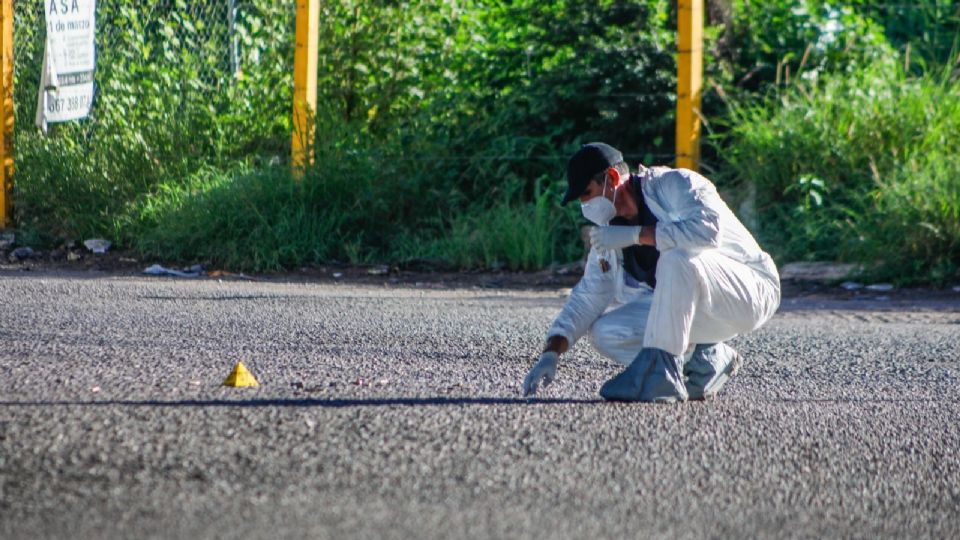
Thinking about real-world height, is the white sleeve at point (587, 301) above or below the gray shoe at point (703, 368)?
above

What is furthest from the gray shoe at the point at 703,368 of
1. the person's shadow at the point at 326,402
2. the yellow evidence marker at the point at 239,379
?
the yellow evidence marker at the point at 239,379

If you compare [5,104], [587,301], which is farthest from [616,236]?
[5,104]

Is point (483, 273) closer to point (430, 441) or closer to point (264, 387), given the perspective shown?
point (264, 387)

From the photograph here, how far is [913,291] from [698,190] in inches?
199

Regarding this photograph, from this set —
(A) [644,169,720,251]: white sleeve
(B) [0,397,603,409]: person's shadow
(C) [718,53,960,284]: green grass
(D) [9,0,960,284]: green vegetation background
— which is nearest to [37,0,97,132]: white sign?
(D) [9,0,960,284]: green vegetation background

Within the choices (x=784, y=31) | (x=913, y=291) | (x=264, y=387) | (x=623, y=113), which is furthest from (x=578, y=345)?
(x=784, y=31)

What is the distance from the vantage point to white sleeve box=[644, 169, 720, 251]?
15.5 feet

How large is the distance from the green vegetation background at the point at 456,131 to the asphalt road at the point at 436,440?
3297mm

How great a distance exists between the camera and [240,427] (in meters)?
4.35

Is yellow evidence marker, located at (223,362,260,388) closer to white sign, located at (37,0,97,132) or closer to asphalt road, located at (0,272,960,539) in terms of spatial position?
asphalt road, located at (0,272,960,539)

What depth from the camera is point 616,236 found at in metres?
4.74

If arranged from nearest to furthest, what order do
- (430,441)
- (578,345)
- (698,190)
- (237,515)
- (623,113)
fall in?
(237,515)
(430,441)
(698,190)
(578,345)
(623,113)

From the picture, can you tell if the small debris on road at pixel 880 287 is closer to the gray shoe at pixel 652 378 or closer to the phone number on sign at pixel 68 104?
the gray shoe at pixel 652 378

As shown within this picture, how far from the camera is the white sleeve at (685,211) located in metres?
4.73
